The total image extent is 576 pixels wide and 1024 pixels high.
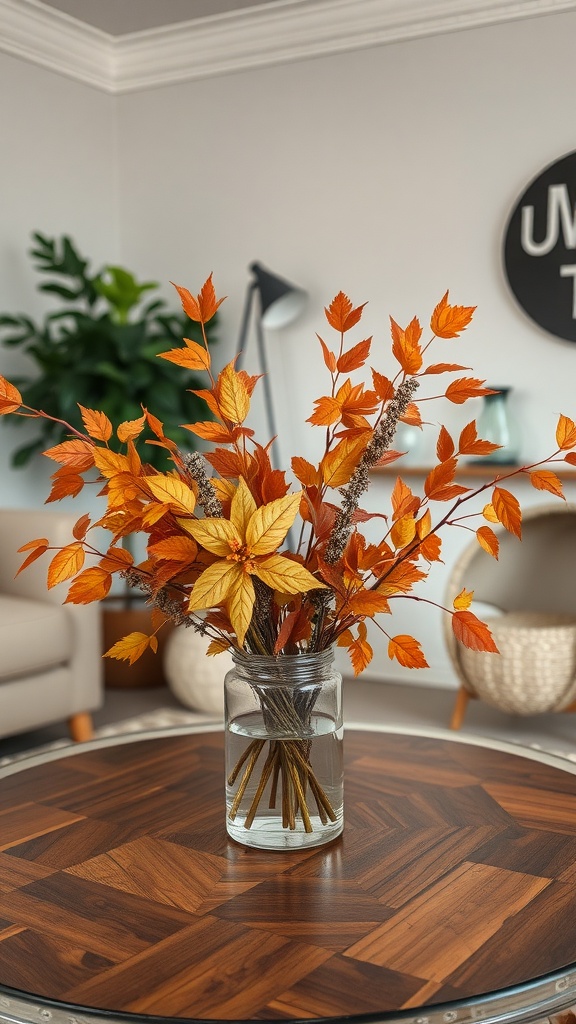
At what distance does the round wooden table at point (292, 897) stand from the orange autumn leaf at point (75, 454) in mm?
442

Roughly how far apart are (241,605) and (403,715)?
2.64 meters

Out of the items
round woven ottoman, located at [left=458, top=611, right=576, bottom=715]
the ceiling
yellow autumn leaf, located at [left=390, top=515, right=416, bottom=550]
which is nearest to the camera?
yellow autumn leaf, located at [left=390, top=515, right=416, bottom=550]

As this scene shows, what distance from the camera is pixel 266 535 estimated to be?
1.03m

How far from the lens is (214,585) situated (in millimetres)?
1017

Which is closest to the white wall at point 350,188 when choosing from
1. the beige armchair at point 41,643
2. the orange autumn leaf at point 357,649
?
the beige armchair at point 41,643

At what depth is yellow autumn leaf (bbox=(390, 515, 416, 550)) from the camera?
3.65 ft

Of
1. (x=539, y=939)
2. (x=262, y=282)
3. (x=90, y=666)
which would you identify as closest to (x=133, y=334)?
(x=262, y=282)

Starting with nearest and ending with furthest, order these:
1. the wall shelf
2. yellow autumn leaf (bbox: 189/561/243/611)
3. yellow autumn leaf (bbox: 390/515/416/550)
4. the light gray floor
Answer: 1. yellow autumn leaf (bbox: 189/561/243/611)
2. yellow autumn leaf (bbox: 390/515/416/550)
3. the light gray floor
4. the wall shelf

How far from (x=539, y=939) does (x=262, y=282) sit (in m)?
3.12

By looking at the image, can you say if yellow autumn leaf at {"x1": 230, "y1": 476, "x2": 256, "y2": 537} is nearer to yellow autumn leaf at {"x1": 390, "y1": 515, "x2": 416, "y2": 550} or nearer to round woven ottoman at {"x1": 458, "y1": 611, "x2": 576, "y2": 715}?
yellow autumn leaf at {"x1": 390, "y1": 515, "x2": 416, "y2": 550}

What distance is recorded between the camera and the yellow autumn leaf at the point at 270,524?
1.02 meters

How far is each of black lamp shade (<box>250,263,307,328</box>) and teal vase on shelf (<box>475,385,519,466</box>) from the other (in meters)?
0.83

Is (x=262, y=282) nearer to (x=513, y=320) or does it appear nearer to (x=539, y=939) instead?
(x=513, y=320)

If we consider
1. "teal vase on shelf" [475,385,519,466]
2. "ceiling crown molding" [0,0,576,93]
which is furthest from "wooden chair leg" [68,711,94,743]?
"ceiling crown molding" [0,0,576,93]
